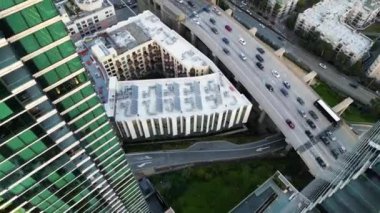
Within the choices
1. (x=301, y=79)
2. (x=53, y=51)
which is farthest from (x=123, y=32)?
(x=53, y=51)

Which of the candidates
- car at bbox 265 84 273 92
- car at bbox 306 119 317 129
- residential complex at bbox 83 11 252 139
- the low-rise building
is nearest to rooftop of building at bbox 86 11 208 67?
residential complex at bbox 83 11 252 139

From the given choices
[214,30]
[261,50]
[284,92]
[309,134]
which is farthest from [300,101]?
[214,30]

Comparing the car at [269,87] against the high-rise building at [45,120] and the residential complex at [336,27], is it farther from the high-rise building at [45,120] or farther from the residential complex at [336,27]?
the high-rise building at [45,120]

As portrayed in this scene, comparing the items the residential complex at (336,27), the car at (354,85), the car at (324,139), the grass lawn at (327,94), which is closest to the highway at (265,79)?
the car at (324,139)

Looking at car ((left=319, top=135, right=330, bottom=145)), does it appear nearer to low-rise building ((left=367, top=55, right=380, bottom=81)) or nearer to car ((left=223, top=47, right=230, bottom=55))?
car ((left=223, top=47, right=230, bottom=55))

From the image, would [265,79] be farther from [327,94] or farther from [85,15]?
[85,15]

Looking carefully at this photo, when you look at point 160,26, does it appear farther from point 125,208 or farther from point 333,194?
point 333,194
